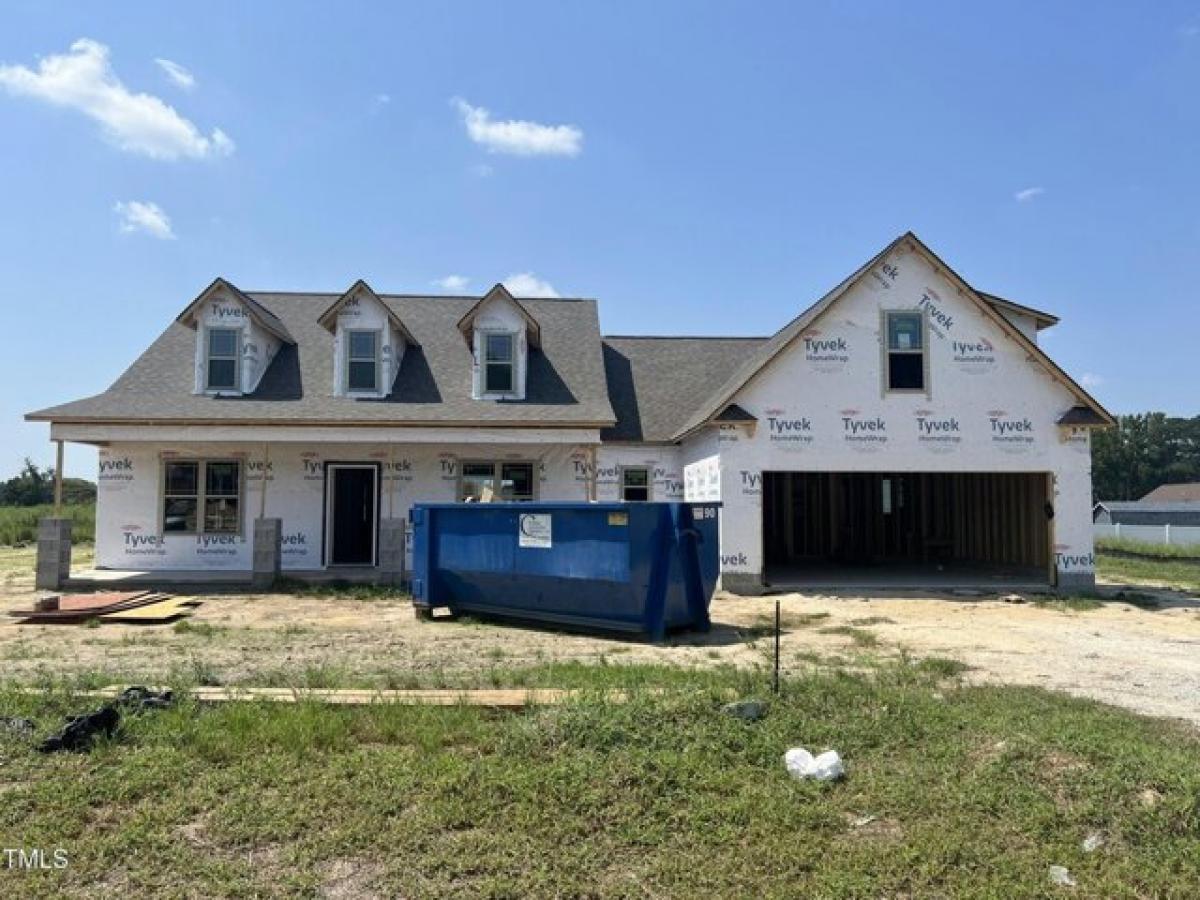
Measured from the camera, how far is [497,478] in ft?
60.6

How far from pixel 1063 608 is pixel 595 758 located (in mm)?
11702

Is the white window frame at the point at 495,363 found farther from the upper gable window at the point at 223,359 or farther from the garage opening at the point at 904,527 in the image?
the garage opening at the point at 904,527

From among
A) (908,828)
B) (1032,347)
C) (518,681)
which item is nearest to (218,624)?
(518,681)

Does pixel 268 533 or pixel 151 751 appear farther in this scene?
pixel 268 533

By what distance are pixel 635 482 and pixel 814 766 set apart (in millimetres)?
14905

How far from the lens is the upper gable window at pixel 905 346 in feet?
52.8

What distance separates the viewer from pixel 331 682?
719 cm

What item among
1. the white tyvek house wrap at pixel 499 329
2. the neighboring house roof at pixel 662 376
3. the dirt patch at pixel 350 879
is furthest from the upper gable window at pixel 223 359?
the dirt patch at pixel 350 879

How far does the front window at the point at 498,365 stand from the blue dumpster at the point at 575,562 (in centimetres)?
677

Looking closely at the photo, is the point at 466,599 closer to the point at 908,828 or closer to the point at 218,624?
the point at 218,624

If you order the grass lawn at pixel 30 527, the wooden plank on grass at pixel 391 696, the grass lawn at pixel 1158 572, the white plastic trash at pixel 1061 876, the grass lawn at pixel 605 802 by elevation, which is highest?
the grass lawn at pixel 30 527

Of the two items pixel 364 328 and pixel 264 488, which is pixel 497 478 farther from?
pixel 264 488

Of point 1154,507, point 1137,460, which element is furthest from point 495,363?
point 1137,460

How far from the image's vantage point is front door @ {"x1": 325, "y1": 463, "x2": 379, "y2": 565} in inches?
717
